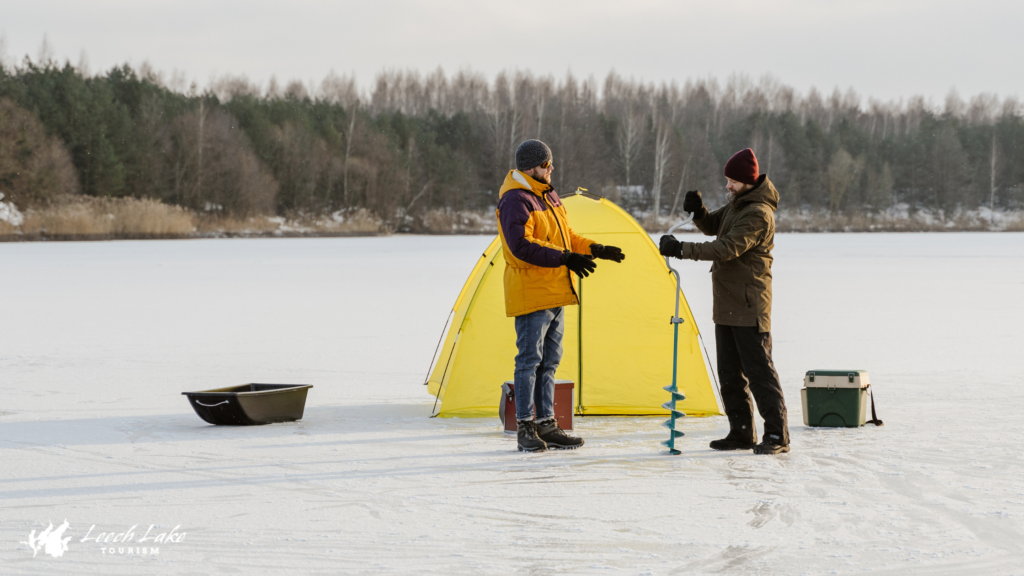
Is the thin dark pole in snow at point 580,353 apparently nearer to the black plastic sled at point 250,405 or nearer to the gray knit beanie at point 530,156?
the gray knit beanie at point 530,156

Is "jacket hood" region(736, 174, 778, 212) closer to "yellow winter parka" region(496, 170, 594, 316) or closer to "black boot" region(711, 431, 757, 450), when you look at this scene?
"yellow winter parka" region(496, 170, 594, 316)

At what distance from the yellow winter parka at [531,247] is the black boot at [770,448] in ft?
4.00

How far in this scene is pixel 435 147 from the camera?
181ft

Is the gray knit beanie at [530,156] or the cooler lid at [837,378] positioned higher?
the gray knit beanie at [530,156]

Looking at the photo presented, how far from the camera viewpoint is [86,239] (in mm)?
33969

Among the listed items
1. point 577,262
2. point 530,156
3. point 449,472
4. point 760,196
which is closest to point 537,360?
point 577,262

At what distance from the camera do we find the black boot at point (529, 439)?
4.77 m

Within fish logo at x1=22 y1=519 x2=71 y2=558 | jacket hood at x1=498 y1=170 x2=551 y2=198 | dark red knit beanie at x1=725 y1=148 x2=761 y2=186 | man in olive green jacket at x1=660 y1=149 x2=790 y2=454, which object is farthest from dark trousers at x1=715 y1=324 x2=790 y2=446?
fish logo at x1=22 y1=519 x2=71 y2=558

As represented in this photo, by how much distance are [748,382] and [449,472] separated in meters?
1.70

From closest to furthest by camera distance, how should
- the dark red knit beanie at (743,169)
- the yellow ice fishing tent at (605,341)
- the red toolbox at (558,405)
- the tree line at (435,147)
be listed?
the dark red knit beanie at (743,169) → the red toolbox at (558,405) → the yellow ice fishing tent at (605,341) → the tree line at (435,147)

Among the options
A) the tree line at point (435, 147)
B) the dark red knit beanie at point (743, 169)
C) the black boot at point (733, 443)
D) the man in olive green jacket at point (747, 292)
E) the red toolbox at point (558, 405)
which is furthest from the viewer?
the tree line at point (435, 147)

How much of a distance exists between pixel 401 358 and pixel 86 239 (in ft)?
98.0

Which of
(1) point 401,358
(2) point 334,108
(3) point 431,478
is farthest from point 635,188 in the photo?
(3) point 431,478

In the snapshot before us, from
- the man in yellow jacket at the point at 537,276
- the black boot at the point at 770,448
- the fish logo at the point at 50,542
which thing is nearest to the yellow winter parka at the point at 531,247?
the man in yellow jacket at the point at 537,276
